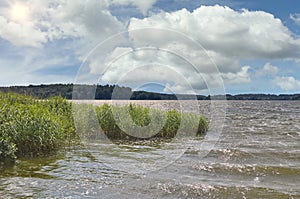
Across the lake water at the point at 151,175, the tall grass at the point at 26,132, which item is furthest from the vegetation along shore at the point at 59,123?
the lake water at the point at 151,175

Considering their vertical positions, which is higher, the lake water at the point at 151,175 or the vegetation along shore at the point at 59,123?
the vegetation along shore at the point at 59,123

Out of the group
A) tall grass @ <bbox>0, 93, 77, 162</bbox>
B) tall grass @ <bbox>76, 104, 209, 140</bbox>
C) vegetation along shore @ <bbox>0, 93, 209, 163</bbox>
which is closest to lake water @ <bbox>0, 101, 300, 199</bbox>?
tall grass @ <bbox>0, 93, 77, 162</bbox>

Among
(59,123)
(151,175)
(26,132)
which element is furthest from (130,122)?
(151,175)

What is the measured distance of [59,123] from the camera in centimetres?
1683

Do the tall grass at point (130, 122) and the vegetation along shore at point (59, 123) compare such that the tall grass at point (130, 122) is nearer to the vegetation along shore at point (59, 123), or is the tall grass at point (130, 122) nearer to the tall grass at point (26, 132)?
the vegetation along shore at point (59, 123)

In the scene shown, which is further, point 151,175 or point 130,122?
point 130,122

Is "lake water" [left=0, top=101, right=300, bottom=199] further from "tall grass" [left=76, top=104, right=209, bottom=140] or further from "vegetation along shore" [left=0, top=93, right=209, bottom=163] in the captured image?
"tall grass" [left=76, top=104, right=209, bottom=140]

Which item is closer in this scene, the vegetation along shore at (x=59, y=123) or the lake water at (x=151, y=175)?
the lake water at (x=151, y=175)

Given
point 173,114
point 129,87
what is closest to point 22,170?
point 129,87

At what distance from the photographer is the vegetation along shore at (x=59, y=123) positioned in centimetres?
1419

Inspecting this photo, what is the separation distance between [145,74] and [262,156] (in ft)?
28.5

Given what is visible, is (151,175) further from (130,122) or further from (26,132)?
(130,122)

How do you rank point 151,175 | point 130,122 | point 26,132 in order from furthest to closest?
point 130,122 < point 26,132 < point 151,175

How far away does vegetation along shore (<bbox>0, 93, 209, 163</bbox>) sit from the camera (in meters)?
14.2
